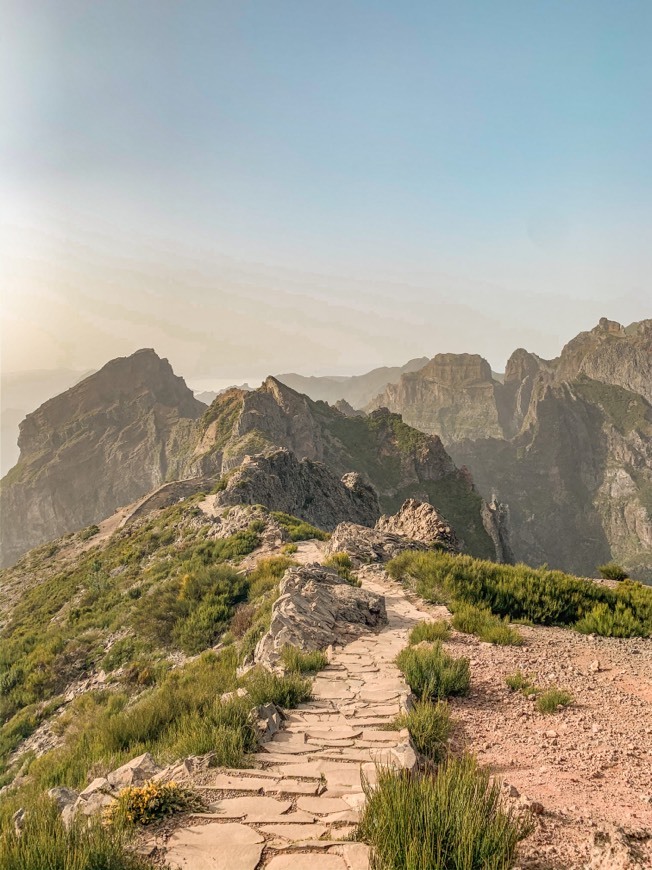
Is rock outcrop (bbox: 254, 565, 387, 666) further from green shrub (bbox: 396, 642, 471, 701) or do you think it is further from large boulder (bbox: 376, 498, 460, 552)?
large boulder (bbox: 376, 498, 460, 552)

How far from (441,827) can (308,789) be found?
80.9 inches

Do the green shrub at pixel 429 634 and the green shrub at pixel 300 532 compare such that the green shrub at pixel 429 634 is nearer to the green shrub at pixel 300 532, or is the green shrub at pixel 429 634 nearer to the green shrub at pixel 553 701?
the green shrub at pixel 553 701

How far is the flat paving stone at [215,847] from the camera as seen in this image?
3.61m

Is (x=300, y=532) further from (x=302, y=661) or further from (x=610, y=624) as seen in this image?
(x=302, y=661)

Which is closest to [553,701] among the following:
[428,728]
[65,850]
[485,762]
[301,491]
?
[485,762]

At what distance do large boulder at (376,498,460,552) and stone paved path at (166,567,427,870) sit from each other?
17347 mm

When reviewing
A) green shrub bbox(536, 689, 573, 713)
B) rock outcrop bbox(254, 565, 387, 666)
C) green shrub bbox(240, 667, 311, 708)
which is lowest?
rock outcrop bbox(254, 565, 387, 666)

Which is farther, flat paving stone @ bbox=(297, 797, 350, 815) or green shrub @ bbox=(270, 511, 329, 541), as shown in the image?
green shrub @ bbox=(270, 511, 329, 541)

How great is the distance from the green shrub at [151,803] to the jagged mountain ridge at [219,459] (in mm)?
71215

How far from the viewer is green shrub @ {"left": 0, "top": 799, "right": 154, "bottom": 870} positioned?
125 inches

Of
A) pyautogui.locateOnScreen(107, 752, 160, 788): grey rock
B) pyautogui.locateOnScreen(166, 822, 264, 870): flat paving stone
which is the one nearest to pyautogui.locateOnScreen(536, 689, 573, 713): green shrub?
pyautogui.locateOnScreen(166, 822, 264, 870): flat paving stone

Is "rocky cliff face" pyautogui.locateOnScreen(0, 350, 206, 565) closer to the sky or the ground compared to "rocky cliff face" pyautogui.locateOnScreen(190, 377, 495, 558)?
closer to the ground

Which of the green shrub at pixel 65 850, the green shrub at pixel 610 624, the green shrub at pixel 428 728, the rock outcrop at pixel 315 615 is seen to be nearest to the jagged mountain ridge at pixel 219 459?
the rock outcrop at pixel 315 615

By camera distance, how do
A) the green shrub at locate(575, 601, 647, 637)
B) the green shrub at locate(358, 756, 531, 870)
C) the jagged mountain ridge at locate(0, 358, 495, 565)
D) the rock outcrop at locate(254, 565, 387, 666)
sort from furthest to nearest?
the jagged mountain ridge at locate(0, 358, 495, 565)
the green shrub at locate(575, 601, 647, 637)
the rock outcrop at locate(254, 565, 387, 666)
the green shrub at locate(358, 756, 531, 870)
